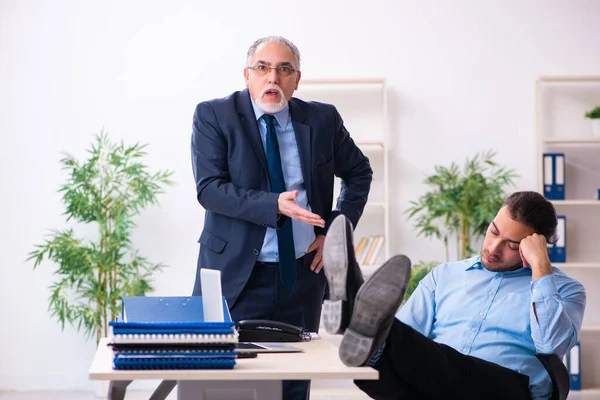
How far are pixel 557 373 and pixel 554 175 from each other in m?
3.27

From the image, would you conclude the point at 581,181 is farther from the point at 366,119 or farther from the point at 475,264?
the point at 475,264

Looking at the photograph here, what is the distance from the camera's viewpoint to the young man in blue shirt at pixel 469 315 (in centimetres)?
166

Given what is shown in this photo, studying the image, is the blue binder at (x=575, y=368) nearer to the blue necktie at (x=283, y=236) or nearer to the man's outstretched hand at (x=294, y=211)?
the blue necktie at (x=283, y=236)

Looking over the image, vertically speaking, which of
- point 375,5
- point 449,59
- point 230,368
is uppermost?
point 375,5

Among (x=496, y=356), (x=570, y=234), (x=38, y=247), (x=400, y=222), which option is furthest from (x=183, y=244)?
(x=496, y=356)

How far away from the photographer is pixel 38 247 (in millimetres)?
5254

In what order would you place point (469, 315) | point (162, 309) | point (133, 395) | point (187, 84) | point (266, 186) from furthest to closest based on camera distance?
point (187, 84)
point (133, 395)
point (266, 186)
point (469, 315)
point (162, 309)

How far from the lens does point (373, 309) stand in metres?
1.64

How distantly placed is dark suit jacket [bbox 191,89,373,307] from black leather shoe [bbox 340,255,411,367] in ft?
2.71

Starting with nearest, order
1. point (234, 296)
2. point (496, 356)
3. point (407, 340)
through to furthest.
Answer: point (407, 340) → point (496, 356) → point (234, 296)

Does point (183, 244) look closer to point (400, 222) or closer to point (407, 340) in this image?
point (400, 222)

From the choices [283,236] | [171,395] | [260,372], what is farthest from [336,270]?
[171,395]

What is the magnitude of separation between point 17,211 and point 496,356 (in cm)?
387

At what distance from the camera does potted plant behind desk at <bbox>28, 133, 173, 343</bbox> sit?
4887mm
